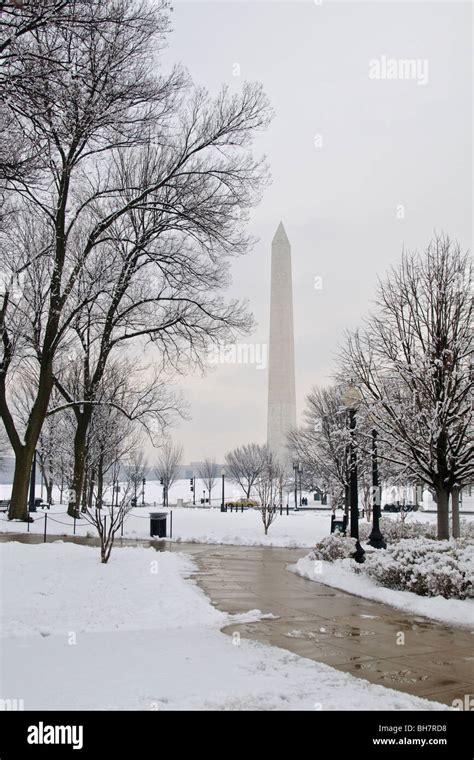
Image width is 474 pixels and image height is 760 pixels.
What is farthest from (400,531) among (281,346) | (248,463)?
(248,463)

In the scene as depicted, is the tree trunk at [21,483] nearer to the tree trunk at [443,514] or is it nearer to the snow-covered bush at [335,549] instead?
the snow-covered bush at [335,549]

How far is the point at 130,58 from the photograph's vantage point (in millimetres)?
11352

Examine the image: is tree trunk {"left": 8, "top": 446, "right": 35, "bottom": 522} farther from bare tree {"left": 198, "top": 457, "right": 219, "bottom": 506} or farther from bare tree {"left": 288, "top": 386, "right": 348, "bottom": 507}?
bare tree {"left": 198, "top": 457, "right": 219, "bottom": 506}

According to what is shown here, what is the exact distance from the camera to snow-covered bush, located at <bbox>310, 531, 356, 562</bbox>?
15562mm

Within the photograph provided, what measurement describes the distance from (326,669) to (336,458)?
24073mm

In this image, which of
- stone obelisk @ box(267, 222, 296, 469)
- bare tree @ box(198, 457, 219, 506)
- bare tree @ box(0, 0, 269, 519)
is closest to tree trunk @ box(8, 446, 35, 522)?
bare tree @ box(0, 0, 269, 519)

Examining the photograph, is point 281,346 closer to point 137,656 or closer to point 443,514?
point 443,514

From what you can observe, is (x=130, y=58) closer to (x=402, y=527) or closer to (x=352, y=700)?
(x=352, y=700)

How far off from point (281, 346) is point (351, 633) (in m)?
53.4

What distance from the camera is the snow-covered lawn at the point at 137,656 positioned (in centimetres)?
535

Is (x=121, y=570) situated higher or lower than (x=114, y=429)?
lower

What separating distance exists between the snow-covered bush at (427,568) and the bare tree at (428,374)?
3.43 m

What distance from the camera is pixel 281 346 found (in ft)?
202
